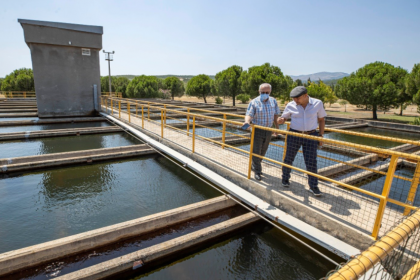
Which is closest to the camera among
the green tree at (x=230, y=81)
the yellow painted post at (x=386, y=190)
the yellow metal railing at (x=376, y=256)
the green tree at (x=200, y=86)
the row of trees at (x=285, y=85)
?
the yellow metal railing at (x=376, y=256)

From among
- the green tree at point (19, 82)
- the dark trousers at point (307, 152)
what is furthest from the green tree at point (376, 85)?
the green tree at point (19, 82)

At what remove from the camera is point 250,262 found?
136 inches

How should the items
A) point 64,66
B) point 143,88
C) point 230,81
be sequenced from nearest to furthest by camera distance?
1. point 64,66
2. point 230,81
3. point 143,88

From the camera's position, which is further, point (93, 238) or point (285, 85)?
point (285, 85)

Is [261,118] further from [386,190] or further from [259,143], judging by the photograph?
[386,190]

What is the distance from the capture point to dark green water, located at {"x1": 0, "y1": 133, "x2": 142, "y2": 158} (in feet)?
27.4

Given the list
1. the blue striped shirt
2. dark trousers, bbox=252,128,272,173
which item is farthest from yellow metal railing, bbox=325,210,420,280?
the blue striped shirt

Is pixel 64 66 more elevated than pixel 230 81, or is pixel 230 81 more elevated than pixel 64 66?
pixel 230 81

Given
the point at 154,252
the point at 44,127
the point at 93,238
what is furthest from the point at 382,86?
the point at 44,127

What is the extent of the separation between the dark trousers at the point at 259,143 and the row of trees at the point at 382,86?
20730 millimetres

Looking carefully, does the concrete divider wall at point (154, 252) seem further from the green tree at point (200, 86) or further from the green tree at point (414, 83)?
the green tree at point (200, 86)

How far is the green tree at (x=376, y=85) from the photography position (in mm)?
20234

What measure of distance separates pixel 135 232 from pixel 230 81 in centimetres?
3266

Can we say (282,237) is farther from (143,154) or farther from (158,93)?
(158,93)
